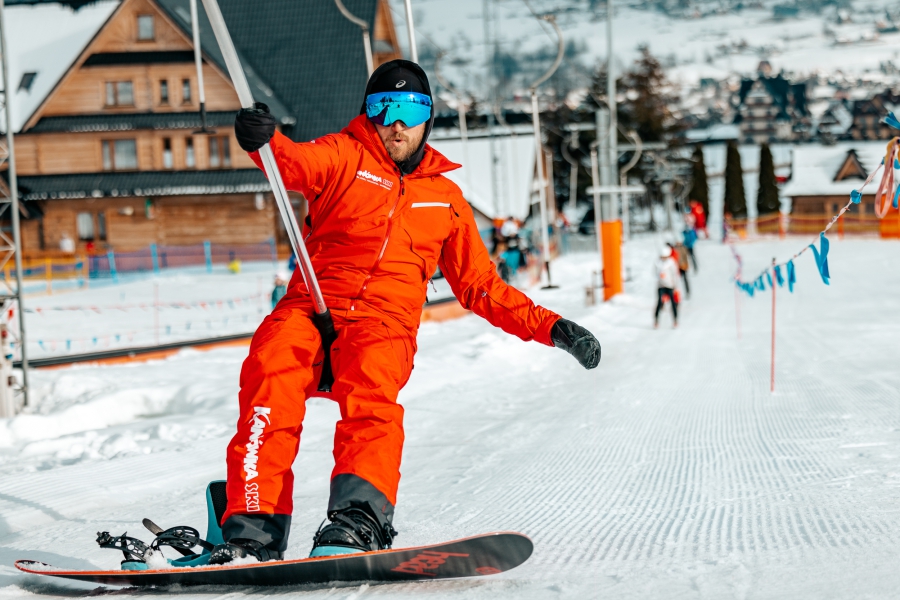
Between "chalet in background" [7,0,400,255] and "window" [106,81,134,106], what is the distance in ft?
0.13

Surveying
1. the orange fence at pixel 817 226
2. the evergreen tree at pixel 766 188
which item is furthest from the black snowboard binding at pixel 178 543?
the evergreen tree at pixel 766 188

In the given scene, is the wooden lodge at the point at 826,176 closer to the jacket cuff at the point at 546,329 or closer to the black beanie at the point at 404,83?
the jacket cuff at the point at 546,329

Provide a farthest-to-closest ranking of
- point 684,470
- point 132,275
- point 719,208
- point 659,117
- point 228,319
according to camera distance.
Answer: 1. point 719,208
2. point 659,117
3. point 132,275
4. point 228,319
5. point 684,470

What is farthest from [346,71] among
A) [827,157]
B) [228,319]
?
[827,157]

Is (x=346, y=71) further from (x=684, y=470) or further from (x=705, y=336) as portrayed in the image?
(x=684, y=470)

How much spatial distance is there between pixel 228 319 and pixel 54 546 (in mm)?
18254

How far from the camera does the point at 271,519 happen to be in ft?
10.4

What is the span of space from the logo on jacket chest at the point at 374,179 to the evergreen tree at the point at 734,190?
67.9m

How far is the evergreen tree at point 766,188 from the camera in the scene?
234ft

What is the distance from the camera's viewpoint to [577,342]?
11.8 ft

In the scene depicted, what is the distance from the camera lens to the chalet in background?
36594 millimetres

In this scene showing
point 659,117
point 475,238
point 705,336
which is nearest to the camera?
point 475,238

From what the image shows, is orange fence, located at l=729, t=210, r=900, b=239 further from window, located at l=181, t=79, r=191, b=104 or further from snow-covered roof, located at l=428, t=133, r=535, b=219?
window, located at l=181, t=79, r=191, b=104

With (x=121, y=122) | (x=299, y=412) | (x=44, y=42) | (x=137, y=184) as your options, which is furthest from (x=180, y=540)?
(x=44, y=42)
